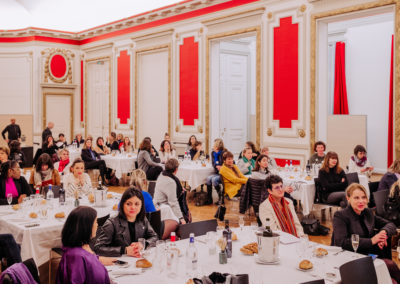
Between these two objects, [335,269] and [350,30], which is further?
[350,30]

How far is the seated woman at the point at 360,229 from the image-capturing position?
341 cm

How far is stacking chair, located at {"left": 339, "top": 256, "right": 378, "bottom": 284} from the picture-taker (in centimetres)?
251

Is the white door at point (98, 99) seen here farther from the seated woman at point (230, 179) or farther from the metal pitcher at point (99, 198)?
the metal pitcher at point (99, 198)

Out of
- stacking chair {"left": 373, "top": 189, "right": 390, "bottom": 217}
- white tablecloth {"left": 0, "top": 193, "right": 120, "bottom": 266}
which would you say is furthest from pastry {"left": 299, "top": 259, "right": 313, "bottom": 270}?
stacking chair {"left": 373, "top": 189, "right": 390, "bottom": 217}

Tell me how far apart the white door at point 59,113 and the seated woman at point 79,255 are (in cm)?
1336

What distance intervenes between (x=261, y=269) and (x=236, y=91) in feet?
33.1

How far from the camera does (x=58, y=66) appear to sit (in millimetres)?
14953

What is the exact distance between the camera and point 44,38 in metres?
14.7

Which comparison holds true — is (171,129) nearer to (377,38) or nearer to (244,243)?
(377,38)

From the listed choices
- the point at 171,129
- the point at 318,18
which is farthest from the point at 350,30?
the point at 171,129

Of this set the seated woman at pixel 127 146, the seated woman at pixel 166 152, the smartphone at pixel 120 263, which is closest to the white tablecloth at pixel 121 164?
the seated woman at pixel 127 146

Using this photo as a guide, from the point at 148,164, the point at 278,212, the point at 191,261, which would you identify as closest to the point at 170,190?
the point at 278,212

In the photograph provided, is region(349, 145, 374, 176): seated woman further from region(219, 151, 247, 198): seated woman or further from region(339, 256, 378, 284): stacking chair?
region(339, 256, 378, 284): stacking chair

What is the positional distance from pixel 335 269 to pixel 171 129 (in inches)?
365
